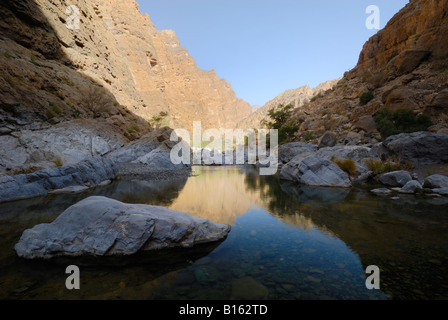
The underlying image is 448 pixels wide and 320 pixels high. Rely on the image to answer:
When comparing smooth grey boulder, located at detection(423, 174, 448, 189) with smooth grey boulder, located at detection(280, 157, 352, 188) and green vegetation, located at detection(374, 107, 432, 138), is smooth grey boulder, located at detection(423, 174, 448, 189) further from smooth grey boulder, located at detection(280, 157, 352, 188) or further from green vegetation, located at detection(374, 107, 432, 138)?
green vegetation, located at detection(374, 107, 432, 138)

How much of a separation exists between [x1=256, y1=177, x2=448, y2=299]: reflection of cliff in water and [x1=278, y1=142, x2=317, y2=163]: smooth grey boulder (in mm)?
12344

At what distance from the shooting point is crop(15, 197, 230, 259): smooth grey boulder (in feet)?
13.1

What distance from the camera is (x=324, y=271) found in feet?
12.2

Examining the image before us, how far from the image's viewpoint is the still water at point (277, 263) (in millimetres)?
3109

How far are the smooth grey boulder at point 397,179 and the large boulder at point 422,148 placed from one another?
1.51 metres

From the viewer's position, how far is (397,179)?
10359 millimetres

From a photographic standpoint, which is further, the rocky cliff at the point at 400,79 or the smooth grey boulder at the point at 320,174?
the rocky cliff at the point at 400,79

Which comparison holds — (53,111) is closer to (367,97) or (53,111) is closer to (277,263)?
(277,263)

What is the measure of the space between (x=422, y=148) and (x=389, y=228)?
27.3 feet

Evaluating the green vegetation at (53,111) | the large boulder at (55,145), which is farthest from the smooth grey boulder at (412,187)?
the green vegetation at (53,111)

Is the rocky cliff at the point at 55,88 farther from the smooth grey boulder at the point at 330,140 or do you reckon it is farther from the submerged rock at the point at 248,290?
the smooth grey boulder at the point at 330,140

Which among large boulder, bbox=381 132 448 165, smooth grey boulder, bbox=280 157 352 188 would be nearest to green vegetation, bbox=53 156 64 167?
smooth grey boulder, bbox=280 157 352 188
